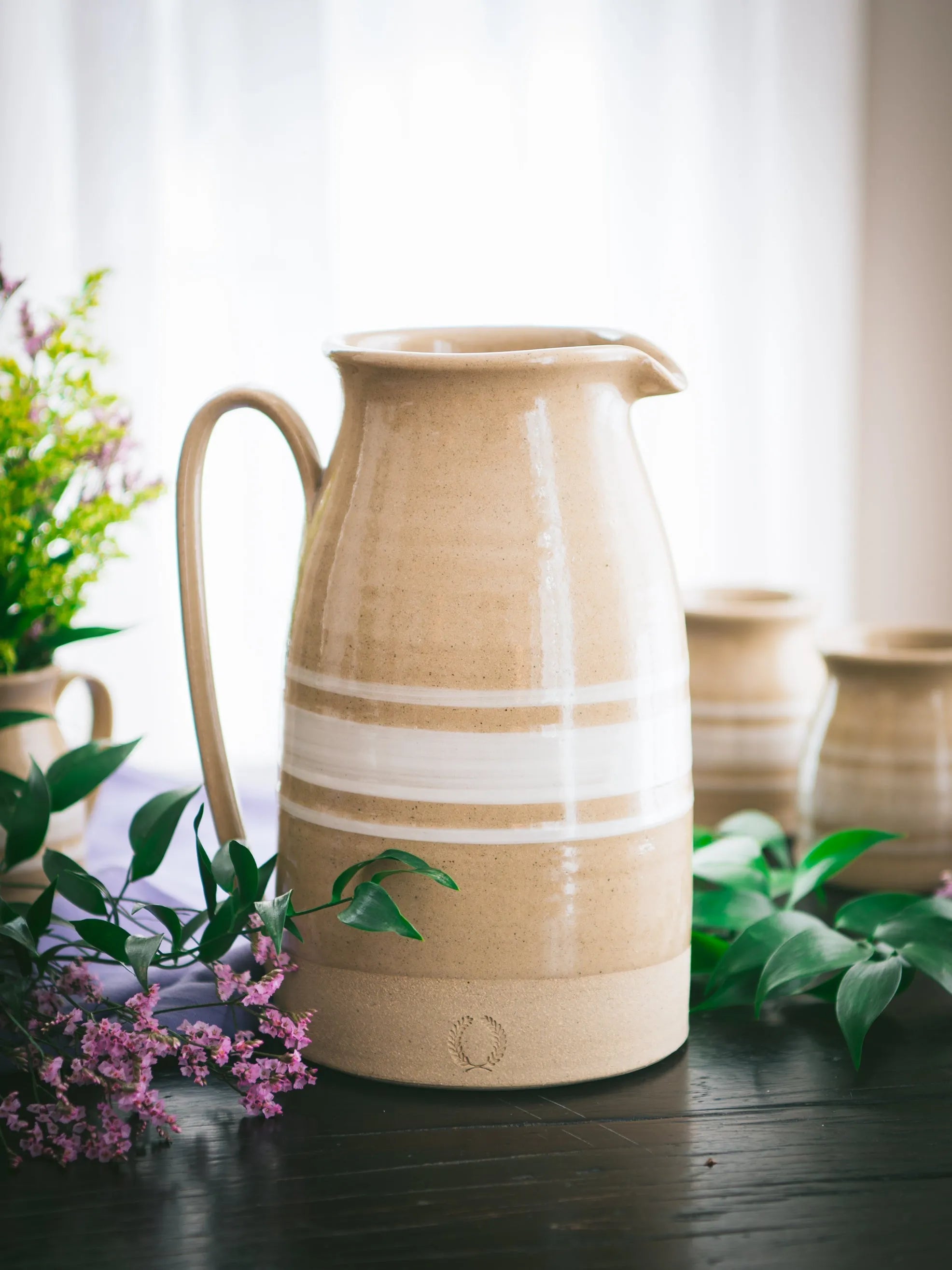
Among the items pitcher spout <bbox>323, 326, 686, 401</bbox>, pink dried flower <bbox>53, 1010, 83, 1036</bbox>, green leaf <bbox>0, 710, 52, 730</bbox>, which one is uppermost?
pitcher spout <bbox>323, 326, 686, 401</bbox>

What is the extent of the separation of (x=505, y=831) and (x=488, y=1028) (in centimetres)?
7

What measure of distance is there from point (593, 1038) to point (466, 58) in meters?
1.66

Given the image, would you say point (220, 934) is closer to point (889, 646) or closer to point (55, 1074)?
point (55, 1074)

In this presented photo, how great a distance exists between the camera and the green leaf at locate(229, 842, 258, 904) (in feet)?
1.60

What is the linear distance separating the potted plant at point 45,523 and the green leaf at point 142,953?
20cm

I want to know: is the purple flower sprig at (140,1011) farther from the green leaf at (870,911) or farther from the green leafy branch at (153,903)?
the green leaf at (870,911)

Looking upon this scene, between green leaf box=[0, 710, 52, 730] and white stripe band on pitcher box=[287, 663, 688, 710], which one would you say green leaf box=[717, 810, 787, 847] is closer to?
white stripe band on pitcher box=[287, 663, 688, 710]

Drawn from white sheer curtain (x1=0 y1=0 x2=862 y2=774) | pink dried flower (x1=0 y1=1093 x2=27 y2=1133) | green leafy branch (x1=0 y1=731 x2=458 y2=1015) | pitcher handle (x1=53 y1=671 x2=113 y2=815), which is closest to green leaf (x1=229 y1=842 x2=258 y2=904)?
green leafy branch (x1=0 y1=731 x2=458 y2=1015)

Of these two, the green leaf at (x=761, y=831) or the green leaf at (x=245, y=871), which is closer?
the green leaf at (x=245, y=871)

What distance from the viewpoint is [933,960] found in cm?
54

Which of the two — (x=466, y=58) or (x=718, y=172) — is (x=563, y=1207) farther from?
(x=718, y=172)

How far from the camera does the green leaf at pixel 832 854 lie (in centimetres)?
62

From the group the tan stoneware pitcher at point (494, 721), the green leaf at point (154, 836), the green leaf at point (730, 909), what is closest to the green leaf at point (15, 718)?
the green leaf at point (154, 836)

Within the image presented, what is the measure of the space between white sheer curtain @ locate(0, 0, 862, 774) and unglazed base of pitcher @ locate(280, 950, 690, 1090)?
124 centimetres
